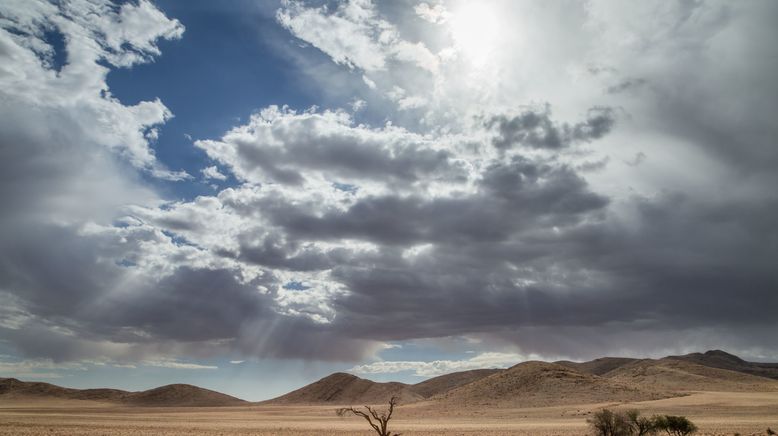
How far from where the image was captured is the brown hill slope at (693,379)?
147m

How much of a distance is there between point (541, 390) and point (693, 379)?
57314mm

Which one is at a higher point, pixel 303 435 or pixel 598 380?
pixel 598 380

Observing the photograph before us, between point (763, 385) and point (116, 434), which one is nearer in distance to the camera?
point (116, 434)

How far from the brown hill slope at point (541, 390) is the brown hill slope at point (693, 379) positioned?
74.9 ft

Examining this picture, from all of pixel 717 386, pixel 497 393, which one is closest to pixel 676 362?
pixel 717 386

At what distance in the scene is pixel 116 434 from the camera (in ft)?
204

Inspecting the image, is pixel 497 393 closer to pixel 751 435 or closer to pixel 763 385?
pixel 763 385

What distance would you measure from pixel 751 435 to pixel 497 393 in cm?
8692

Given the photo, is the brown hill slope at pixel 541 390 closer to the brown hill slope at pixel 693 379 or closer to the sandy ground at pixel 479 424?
the sandy ground at pixel 479 424

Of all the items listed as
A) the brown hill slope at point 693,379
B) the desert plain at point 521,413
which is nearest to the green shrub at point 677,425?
the desert plain at point 521,413

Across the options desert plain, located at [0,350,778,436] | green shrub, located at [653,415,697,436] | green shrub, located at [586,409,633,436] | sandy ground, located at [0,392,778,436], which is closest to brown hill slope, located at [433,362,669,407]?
desert plain, located at [0,350,778,436]

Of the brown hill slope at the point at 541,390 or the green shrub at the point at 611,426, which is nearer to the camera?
the green shrub at the point at 611,426

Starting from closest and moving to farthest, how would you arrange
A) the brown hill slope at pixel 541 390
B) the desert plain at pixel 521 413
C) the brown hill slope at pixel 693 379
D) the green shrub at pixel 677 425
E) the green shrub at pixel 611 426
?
1. the green shrub at pixel 611 426
2. the green shrub at pixel 677 425
3. the desert plain at pixel 521 413
4. the brown hill slope at pixel 541 390
5. the brown hill slope at pixel 693 379

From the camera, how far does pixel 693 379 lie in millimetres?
159375
